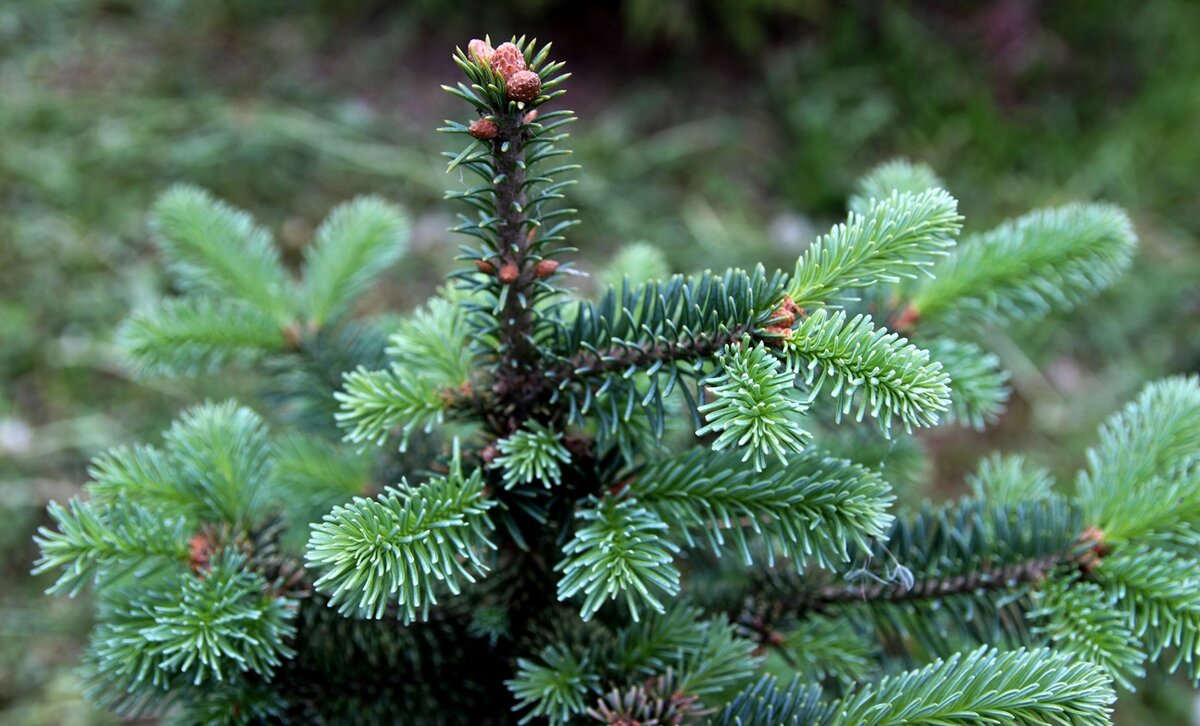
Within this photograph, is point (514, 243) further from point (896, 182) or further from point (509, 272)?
point (896, 182)

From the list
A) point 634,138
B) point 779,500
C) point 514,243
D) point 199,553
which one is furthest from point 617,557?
point 634,138

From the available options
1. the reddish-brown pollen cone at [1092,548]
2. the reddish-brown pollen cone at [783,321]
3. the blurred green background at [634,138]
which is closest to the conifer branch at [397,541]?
the reddish-brown pollen cone at [783,321]

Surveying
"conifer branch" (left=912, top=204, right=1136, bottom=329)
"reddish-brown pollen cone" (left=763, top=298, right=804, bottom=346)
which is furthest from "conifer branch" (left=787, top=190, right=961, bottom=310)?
"conifer branch" (left=912, top=204, right=1136, bottom=329)

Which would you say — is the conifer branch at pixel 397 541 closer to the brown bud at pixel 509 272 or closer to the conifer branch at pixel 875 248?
the brown bud at pixel 509 272

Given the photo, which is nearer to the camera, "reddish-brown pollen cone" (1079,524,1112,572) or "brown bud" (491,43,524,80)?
"brown bud" (491,43,524,80)

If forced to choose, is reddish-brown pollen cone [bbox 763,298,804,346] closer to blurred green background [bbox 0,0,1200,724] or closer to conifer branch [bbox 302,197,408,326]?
conifer branch [bbox 302,197,408,326]

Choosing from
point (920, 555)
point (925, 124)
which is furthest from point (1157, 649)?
point (925, 124)
